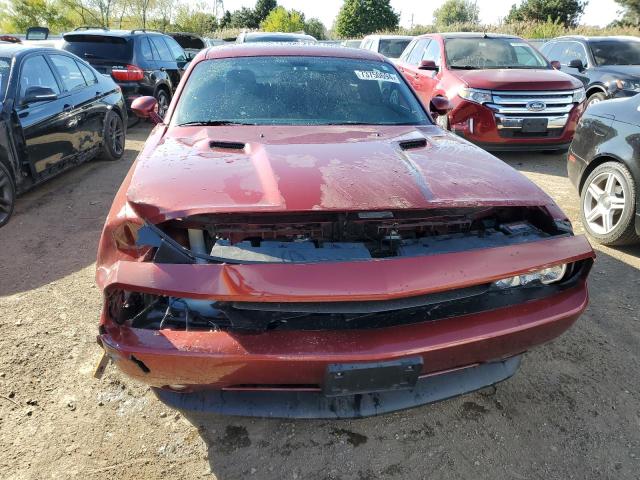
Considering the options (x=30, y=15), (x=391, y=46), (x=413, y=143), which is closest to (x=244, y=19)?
(x=30, y=15)

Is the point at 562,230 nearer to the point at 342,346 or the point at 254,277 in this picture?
the point at 342,346

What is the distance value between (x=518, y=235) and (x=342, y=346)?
38.3 inches

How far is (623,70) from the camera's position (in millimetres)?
8258

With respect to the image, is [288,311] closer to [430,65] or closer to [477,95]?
[477,95]

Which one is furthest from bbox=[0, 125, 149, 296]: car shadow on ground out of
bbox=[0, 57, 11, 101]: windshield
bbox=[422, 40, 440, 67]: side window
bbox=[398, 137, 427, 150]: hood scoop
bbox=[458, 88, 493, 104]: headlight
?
bbox=[422, 40, 440, 67]: side window

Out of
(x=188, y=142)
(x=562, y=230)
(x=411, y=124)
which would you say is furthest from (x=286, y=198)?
(x=411, y=124)

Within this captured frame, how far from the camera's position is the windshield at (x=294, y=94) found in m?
3.14

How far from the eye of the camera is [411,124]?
3287mm

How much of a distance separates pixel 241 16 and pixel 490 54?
2033 inches

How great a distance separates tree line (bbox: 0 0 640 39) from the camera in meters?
30.8

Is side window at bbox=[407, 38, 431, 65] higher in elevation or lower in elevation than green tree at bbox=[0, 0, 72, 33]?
higher

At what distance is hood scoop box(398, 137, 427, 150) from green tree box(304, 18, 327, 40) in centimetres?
5078

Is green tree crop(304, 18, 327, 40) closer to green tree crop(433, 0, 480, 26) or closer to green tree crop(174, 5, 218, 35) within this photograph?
green tree crop(174, 5, 218, 35)

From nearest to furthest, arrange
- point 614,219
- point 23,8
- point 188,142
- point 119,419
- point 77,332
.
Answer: point 119,419 < point 188,142 < point 77,332 < point 614,219 < point 23,8
